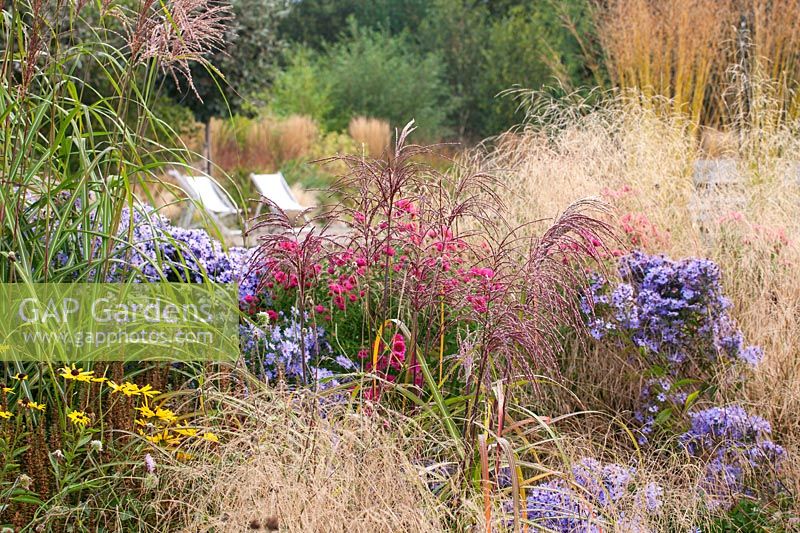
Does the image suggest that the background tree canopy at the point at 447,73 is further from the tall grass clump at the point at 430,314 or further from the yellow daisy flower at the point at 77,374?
the yellow daisy flower at the point at 77,374

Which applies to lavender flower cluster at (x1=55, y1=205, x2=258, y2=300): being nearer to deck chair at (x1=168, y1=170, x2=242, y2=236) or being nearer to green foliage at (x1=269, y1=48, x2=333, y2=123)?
deck chair at (x1=168, y1=170, x2=242, y2=236)

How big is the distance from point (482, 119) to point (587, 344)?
16.4 m

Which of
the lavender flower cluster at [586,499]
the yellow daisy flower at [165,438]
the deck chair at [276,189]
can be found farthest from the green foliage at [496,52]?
the yellow daisy flower at [165,438]

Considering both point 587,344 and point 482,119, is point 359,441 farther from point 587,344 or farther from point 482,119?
point 482,119

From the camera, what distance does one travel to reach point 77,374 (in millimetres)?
2828

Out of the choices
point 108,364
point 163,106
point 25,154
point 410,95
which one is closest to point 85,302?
point 108,364

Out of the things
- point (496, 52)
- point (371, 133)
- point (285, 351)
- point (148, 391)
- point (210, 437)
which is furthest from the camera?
point (496, 52)

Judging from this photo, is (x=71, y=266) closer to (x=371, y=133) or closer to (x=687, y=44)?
(x=687, y=44)

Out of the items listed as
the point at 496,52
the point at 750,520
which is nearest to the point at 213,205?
the point at 750,520

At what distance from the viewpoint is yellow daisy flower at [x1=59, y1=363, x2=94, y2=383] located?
259cm

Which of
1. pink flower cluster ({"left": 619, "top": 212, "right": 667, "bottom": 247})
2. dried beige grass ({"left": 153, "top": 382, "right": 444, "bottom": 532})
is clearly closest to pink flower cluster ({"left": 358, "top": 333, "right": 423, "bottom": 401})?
dried beige grass ({"left": 153, "top": 382, "right": 444, "bottom": 532})

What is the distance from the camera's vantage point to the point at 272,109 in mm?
19234

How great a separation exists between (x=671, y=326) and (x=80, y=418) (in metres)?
2.29

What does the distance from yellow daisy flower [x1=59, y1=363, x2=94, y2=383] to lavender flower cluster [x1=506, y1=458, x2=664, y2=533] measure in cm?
125
